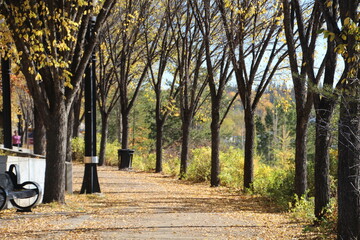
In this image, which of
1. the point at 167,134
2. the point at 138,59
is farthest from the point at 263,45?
the point at 167,134

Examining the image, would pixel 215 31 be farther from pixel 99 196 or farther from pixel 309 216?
pixel 309 216

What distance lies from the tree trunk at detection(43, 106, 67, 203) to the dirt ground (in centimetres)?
31

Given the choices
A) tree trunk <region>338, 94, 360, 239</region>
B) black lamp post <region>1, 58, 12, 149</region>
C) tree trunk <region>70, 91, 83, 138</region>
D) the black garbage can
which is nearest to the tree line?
tree trunk <region>338, 94, 360, 239</region>

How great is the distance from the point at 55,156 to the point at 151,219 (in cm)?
258

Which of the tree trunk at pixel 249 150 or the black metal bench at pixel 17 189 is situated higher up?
the tree trunk at pixel 249 150

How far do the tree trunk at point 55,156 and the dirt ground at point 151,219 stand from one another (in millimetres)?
307

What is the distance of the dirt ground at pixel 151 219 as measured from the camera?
24.5 feet

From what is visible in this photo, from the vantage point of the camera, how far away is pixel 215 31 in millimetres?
19422

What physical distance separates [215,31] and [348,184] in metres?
14.0

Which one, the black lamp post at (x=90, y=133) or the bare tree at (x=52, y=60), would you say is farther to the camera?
the black lamp post at (x=90, y=133)

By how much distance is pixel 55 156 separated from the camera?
33.7 feet

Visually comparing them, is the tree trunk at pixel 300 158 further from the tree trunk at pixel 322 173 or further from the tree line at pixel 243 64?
the tree trunk at pixel 322 173

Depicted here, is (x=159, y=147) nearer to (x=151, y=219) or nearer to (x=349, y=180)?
(x=151, y=219)

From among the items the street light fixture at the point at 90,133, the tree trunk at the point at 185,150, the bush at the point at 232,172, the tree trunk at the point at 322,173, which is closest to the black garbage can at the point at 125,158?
the tree trunk at the point at 185,150
